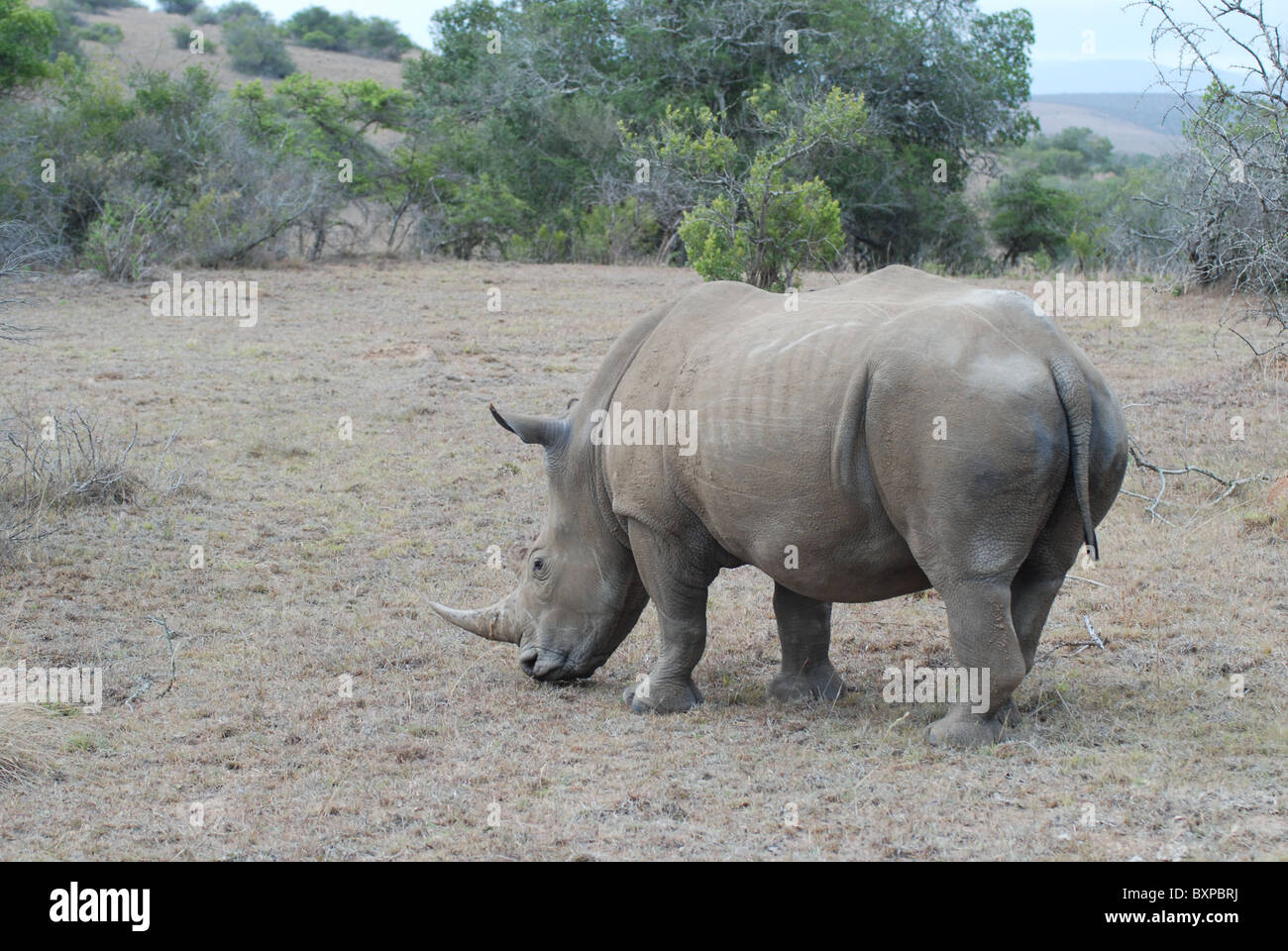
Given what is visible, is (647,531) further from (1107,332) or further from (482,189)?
(482,189)

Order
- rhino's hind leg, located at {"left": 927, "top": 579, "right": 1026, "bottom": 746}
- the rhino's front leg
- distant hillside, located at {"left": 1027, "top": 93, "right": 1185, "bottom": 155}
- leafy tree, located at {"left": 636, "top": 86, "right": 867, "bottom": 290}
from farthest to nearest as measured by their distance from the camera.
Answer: distant hillside, located at {"left": 1027, "top": 93, "right": 1185, "bottom": 155}, leafy tree, located at {"left": 636, "top": 86, "right": 867, "bottom": 290}, the rhino's front leg, rhino's hind leg, located at {"left": 927, "top": 579, "right": 1026, "bottom": 746}

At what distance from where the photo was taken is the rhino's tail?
5.19 meters

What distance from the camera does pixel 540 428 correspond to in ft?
21.9

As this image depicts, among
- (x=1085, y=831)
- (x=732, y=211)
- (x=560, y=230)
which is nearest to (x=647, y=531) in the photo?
(x=1085, y=831)

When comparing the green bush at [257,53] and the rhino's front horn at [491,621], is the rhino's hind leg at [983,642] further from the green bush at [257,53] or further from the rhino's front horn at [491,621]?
the green bush at [257,53]

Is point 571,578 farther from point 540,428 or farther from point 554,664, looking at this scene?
point 540,428

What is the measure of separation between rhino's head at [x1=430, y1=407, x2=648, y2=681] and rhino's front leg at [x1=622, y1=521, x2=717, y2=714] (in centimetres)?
31

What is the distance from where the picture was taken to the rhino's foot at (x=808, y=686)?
656 centimetres

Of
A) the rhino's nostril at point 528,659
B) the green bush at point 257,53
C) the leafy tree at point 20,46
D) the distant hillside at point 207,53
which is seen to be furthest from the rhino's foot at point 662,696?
the green bush at point 257,53

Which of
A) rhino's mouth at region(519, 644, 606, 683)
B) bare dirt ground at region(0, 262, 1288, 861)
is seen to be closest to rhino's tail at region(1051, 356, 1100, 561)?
bare dirt ground at region(0, 262, 1288, 861)

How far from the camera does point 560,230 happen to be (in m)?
25.1

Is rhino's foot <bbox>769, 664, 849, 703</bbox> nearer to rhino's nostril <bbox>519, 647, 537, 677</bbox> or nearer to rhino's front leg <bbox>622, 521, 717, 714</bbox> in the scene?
rhino's front leg <bbox>622, 521, 717, 714</bbox>

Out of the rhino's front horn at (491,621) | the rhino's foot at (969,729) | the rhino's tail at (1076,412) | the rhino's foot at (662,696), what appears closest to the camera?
the rhino's tail at (1076,412)

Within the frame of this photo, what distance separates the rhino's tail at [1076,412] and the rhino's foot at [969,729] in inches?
37.6
